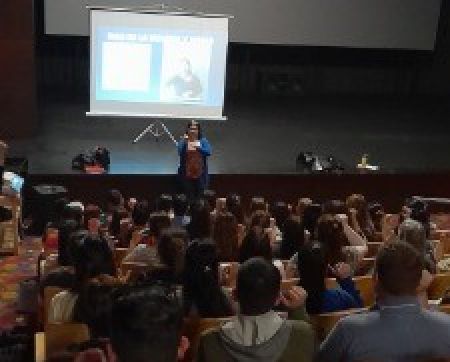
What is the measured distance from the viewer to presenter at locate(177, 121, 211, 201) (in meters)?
7.14

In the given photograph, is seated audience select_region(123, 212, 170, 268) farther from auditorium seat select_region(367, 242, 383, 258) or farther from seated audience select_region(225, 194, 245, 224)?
auditorium seat select_region(367, 242, 383, 258)

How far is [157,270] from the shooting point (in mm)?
3432

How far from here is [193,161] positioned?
7156 millimetres

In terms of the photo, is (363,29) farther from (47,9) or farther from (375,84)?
(47,9)

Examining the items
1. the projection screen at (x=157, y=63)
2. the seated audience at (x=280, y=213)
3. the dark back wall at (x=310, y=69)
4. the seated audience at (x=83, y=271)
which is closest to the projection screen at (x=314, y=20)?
the dark back wall at (x=310, y=69)

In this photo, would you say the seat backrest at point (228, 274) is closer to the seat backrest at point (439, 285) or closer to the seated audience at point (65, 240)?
the seated audience at point (65, 240)

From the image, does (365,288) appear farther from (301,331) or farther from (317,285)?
(301,331)

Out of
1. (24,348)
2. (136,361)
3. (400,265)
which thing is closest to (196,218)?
(24,348)

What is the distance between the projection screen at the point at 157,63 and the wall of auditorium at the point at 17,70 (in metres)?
0.68

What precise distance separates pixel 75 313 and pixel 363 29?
9.75 m

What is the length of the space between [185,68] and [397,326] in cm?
673

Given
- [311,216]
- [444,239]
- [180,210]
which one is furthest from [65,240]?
[444,239]

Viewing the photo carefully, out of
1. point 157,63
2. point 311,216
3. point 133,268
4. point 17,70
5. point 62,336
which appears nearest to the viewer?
point 62,336

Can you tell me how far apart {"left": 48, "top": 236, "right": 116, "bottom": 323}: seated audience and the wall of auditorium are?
5.81 m
